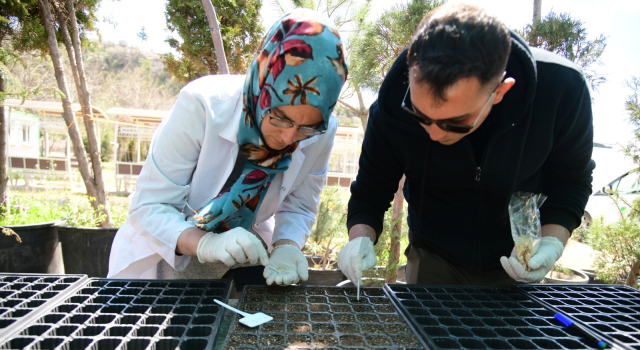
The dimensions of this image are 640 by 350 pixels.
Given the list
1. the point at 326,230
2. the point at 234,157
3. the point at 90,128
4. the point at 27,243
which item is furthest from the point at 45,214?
the point at 234,157

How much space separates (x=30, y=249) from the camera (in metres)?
3.18

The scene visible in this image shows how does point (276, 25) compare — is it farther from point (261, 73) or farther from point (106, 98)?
point (106, 98)

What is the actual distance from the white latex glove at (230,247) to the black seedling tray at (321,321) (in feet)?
0.39

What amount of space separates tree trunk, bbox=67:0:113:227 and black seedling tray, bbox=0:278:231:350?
271cm

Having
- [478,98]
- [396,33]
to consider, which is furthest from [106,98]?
[478,98]

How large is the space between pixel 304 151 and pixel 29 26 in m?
3.33

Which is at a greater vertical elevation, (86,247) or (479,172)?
(479,172)

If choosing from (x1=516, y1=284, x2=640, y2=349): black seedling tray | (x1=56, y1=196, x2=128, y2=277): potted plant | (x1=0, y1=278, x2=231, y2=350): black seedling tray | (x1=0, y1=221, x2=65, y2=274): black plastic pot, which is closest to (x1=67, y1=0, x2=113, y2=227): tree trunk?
(x1=56, y1=196, x2=128, y2=277): potted plant

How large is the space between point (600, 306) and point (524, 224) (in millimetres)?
341

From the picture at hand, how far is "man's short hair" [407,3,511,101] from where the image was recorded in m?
1.02

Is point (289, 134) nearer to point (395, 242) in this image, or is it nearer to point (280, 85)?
point (280, 85)

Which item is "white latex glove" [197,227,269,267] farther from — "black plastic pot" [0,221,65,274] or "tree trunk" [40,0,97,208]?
"tree trunk" [40,0,97,208]

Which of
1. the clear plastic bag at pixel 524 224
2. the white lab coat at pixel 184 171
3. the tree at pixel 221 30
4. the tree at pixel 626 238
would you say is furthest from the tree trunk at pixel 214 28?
the tree at pixel 626 238

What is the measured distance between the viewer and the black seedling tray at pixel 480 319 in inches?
40.5
